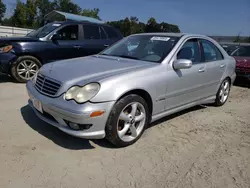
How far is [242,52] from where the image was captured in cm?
888

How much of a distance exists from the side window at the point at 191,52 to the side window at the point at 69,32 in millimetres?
3945

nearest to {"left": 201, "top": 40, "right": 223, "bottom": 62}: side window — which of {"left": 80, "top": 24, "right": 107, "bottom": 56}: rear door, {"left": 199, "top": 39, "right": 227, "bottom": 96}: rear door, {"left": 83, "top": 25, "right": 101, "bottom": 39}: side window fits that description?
{"left": 199, "top": 39, "right": 227, "bottom": 96}: rear door

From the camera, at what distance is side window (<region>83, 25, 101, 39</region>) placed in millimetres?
7512

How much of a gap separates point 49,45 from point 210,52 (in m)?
4.09

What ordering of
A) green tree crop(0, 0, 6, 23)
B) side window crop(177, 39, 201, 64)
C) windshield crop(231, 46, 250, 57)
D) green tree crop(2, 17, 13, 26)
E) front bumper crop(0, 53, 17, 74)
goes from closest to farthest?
side window crop(177, 39, 201, 64)
front bumper crop(0, 53, 17, 74)
windshield crop(231, 46, 250, 57)
green tree crop(2, 17, 13, 26)
green tree crop(0, 0, 6, 23)

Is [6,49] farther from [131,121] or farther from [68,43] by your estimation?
[131,121]

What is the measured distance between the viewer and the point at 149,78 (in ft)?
11.1

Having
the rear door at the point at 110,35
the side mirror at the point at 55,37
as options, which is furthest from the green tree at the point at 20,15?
the side mirror at the point at 55,37

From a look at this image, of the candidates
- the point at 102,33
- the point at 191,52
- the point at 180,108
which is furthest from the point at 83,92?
the point at 102,33

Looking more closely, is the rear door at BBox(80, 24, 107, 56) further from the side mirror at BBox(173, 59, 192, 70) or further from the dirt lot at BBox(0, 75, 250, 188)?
the side mirror at BBox(173, 59, 192, 70)

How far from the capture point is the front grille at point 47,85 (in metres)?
3.08

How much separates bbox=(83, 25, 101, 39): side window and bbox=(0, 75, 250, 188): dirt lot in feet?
12.6

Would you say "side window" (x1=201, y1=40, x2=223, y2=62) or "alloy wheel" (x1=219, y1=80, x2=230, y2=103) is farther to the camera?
"alloy wheel" (x1=219, y1=80, x2=230, y2=103)

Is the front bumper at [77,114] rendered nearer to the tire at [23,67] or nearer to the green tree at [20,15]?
the tire at [23,67]
